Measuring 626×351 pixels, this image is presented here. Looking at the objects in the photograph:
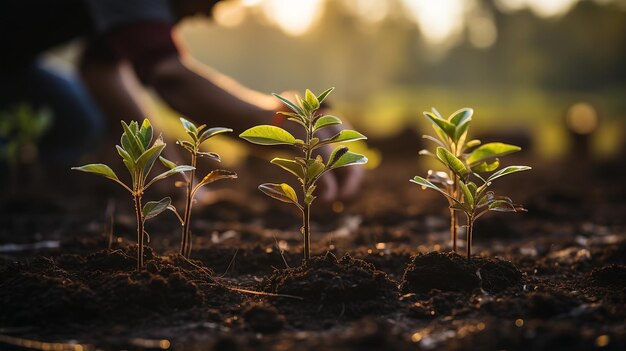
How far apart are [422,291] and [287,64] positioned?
6407 centimetres

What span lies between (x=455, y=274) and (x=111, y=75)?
4.38 metres

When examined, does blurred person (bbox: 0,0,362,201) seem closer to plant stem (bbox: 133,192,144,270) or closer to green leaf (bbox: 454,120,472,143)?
green leaf (bbox: 454,120,472,143)

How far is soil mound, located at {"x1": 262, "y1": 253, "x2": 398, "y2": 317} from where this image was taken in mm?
1901

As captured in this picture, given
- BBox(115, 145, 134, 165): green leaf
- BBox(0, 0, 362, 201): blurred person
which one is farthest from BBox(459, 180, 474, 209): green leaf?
BBox(0, 0, 362, 201): blurred person

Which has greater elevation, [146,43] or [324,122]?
[146,43]

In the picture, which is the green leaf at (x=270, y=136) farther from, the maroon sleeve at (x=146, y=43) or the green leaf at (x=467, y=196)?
the maroon sleeve at (x=146, y=43)

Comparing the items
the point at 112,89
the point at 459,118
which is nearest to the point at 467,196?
the point at 459,118

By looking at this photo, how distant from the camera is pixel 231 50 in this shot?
6969 centimetres

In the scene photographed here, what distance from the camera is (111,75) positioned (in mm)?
5605

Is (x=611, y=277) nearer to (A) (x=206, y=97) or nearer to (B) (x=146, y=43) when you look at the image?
(A) (x=206, y=97)

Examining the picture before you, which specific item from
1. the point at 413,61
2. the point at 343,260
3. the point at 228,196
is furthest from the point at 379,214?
the point at 413,61

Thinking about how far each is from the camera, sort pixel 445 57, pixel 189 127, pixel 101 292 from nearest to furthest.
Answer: pixel 101 292 < pixel 189 127 < pixel 445 57

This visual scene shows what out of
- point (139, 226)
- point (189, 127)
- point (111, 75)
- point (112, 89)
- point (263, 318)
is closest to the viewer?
point (263, 318)

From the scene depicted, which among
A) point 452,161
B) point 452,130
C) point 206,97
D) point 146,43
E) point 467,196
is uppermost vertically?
point 146,43
